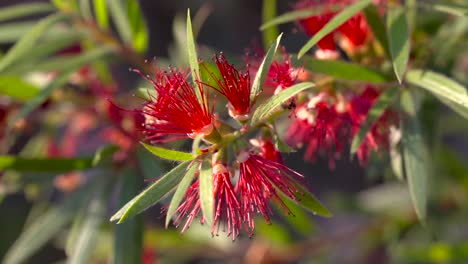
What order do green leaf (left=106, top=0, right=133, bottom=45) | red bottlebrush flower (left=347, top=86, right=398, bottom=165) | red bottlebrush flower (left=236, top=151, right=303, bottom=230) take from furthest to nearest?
green leaf (left=106, top=0, right=133, bottom=45) < red bottlebrush flower (left=347, top=86, right=398, bottom=165) < red bottlebrush flower (left=236, top=151, right=303, bottom=230)

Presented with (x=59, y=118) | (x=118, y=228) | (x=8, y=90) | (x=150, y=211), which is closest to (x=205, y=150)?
(x=118, y=228)

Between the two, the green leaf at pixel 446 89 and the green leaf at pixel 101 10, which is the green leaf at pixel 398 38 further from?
the green leaf at pixel 101 10

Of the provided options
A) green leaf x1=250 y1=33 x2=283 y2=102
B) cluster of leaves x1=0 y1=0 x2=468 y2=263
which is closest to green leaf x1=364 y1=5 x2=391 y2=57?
cluster of leaves x1=0 y1=0 x2=468 y2=263

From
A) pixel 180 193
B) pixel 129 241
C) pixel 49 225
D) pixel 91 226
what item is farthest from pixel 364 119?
pixel 49 225

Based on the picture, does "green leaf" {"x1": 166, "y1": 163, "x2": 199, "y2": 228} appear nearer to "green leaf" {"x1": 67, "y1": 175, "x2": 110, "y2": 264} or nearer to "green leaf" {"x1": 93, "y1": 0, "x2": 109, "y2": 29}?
"green leaf" {"x1": 67, "y1": 175, "x2": 110, "y2": 264}

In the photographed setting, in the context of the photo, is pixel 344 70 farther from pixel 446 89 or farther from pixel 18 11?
pixel 18 11

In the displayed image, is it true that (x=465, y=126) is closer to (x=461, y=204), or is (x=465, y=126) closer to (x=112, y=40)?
(x=461, y=204)

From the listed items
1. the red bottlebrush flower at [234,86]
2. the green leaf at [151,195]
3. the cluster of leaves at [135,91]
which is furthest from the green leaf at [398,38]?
the green leaf at [151,195]
